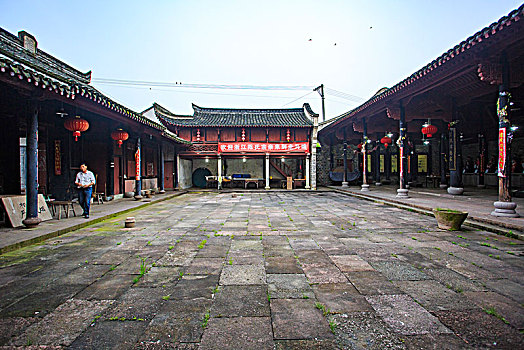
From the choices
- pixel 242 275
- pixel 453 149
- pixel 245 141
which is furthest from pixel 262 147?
pixel 242 275

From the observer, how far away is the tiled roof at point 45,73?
4.51 metres

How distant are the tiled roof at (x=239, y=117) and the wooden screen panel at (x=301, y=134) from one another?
0.44m

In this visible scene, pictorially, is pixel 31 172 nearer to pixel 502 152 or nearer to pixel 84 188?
pixel 84 188

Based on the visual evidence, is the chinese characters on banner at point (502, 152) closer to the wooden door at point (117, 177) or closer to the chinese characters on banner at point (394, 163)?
the wooden door at point (117, 177)

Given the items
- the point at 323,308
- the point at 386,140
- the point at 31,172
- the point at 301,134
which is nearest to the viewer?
the point at 323,308

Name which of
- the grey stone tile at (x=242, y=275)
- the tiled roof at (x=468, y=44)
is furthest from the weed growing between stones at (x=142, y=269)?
the tiled roof at (x=468, y=44)

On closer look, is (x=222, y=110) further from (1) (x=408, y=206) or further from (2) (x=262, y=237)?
(2) (x=262, y=237)

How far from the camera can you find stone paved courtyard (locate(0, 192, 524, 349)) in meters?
2.01

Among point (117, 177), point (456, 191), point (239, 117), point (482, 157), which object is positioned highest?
point (239, 117)

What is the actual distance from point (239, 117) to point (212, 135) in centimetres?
340

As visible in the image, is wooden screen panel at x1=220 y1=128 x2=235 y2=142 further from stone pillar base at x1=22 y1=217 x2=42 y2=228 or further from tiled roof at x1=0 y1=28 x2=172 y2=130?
stone pillar base at x1=22 y1=217 x2=42 y2=228

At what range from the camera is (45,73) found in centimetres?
543

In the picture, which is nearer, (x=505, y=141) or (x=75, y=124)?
(x=505, y=141)

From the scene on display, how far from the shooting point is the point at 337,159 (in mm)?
21797
